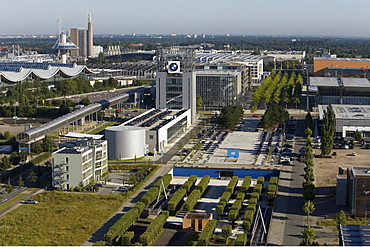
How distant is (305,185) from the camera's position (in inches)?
563

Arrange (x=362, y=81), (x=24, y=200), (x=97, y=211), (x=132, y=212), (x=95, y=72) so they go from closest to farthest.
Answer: (x=132, y=212) → (x=97, y=211) → (x=24, y=200) → (x=362, y=81) → (x=95, y=72)

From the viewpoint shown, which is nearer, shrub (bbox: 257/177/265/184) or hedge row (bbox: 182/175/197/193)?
hedge row (bbox: 182/175/197/193)

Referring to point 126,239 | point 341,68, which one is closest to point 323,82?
point 341,68

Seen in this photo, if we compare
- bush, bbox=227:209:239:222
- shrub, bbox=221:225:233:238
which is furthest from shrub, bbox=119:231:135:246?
bush, bbox=227:209:239:222

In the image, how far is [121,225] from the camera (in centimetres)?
1177

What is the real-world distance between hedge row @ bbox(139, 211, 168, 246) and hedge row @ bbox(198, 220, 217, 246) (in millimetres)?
950

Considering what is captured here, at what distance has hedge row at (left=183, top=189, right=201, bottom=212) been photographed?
1316 centimetres

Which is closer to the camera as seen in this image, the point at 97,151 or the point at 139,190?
the point at 139,190

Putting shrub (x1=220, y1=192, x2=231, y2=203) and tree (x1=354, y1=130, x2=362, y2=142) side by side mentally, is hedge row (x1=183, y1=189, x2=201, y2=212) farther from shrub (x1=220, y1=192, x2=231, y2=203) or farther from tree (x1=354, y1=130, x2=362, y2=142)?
tree (x1=354, y1=130, x2=362, y2=142)

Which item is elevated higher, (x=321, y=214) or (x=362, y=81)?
(x=362, y=81)

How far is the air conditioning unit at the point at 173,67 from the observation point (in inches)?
1008

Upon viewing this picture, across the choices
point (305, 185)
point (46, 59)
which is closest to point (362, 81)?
point (305, 185)

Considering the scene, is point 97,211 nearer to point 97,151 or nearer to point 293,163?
point 97,151

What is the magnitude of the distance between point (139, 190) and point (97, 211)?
2.04 m
